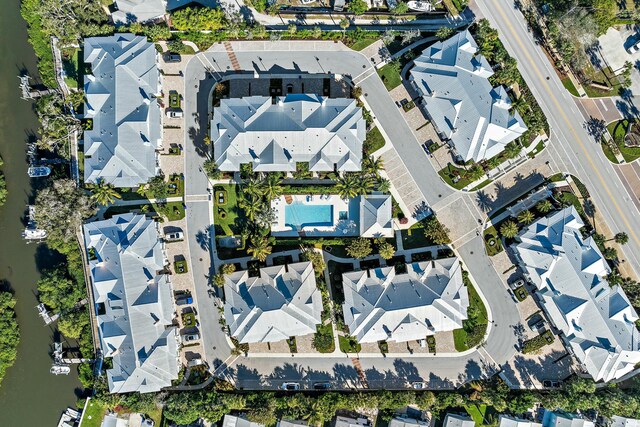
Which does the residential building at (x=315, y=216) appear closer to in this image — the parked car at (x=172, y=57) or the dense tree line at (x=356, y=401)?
the dense tree line at (x=356, y=401)

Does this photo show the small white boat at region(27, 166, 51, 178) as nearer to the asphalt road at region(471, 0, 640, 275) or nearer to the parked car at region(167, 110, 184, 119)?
the parked car at region(167, 110, 184, 119)

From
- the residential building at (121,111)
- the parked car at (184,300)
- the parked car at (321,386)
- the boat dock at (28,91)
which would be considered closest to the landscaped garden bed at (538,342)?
the parked car at (321,386)

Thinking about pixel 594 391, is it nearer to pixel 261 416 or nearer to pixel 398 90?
pixel 261 416

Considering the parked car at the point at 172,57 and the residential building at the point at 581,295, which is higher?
the parked car at the point at 172,57

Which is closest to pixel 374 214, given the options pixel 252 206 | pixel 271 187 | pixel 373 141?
pixel 373 141

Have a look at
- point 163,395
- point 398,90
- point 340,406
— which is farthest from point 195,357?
point 398,90

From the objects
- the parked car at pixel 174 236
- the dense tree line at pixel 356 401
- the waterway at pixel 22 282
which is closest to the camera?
the dense tree line at pixel 356 401
